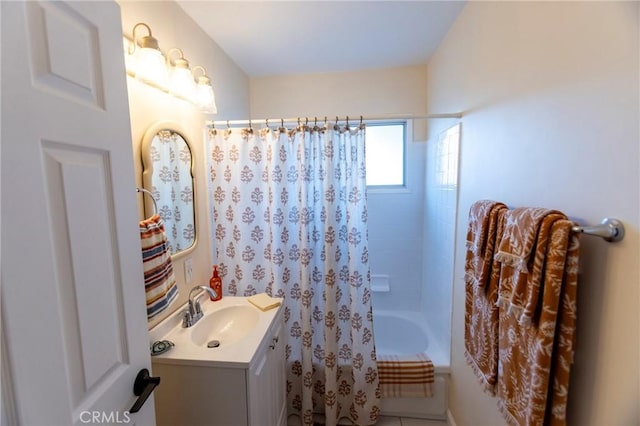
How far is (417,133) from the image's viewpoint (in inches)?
101

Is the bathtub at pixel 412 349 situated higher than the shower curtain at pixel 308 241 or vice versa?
the shower curtain at pixel 308 241

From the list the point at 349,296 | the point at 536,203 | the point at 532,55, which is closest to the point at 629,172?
the point at 536,203

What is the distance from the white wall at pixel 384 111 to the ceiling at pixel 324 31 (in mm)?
144

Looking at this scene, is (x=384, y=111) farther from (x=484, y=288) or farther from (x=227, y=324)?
(x=227, y=324)

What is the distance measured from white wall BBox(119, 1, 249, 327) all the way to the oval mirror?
0.04 meters

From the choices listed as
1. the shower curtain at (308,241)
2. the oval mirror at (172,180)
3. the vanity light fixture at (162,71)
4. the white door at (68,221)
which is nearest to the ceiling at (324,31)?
the vanity light fixture at (162,71)

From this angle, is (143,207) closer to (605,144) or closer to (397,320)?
(605,144)

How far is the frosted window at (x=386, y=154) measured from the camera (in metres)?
2.70

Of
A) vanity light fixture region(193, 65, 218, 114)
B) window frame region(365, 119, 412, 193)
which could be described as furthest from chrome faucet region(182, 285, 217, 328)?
window frame region(365, 119, 412, 193)

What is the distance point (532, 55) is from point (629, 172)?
61 cm

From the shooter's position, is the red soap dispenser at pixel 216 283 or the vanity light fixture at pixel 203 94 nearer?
the vanity light fixture at pixel 203 94

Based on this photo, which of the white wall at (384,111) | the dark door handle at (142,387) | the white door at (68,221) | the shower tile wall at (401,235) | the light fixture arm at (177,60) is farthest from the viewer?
the shower tile wall at (401,235)

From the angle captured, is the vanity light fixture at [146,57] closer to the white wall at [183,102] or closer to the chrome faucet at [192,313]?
the white wall at [183,102]

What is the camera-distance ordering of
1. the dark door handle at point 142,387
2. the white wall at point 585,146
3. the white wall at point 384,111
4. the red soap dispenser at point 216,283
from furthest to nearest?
the white wall at point 384,111, the red soap dispenser at point 216,283, the dark door handle at point 142,387, the white wall at point 585,146
